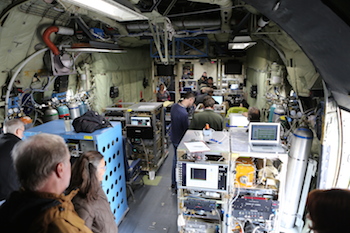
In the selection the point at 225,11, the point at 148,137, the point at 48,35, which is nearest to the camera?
the point at 225,11

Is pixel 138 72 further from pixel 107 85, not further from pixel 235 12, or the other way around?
pixel 235 12

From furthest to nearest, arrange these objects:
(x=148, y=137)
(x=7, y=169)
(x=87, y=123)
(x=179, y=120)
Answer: (x=148, y=137)
(x=179, y=120)
(x=87, y=123)
(x=7, y=169)

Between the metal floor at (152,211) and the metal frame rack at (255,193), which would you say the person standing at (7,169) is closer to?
the metal floor at (152,211)

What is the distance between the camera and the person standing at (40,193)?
3.49ft

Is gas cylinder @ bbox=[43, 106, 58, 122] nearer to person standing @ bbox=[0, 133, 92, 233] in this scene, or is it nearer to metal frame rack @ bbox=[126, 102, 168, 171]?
metal frame rack @ bbox=[126, 102, 168, 171]

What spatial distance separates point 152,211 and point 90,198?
92.4 inches

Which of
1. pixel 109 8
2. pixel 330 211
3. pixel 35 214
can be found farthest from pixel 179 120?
pixel 35 214

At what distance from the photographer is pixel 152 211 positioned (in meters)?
4.05

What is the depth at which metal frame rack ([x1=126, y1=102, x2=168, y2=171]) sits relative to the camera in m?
4.89

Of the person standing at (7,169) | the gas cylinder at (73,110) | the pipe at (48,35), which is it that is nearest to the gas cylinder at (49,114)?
the gas cylinder at (73,110)

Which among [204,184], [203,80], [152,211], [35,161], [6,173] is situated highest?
[203,80]

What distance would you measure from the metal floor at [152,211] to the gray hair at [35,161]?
2808 mm

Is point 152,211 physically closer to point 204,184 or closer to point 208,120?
point 204,184

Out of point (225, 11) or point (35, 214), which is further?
point (225, 11)
